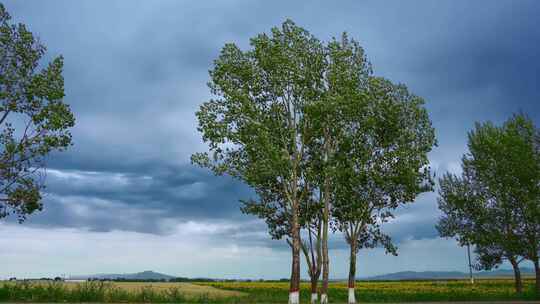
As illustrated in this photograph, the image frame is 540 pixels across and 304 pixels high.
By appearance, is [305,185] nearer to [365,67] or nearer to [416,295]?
[365,67]

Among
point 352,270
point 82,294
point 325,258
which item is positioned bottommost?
point 82,294

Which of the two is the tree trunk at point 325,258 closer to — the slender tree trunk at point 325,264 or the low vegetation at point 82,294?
the slender tree trunk at point 325,264

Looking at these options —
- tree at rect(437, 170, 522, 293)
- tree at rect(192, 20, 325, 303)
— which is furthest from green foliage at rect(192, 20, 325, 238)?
tree at rect(437, 170, 522, 293)

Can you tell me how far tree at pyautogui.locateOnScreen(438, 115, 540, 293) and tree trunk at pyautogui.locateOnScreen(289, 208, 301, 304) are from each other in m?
27.5

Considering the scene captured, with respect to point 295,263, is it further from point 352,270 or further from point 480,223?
point 480,223

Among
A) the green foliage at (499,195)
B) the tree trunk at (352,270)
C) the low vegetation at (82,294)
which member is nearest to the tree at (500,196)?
the green foliage at (499,195)

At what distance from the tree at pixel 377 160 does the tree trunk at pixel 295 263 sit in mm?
5902

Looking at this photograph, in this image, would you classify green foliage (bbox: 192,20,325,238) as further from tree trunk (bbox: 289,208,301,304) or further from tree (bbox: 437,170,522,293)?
tree (bbox: 437,170,522,293)

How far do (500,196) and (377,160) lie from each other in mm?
20134

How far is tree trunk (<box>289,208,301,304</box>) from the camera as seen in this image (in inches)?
1700

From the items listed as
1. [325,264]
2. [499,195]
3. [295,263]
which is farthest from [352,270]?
[499,195]

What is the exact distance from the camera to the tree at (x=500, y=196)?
201ft

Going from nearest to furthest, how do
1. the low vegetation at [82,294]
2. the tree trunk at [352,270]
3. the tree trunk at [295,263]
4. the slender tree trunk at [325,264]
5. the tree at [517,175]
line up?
1. the low vegetation at [82,294]
2. the tree trunk at [295,263]
3. the slender tree trunk at [325,264]
4. the tree trunk at [352,270]
5. the tree at [517,175]

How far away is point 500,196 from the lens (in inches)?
2474
